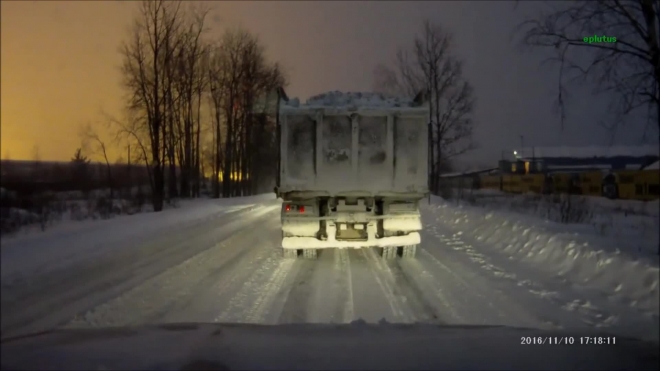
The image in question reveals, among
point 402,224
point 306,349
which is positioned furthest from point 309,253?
point 306,349

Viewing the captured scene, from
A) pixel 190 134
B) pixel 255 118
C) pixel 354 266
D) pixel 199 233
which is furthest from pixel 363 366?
pixel 255 118

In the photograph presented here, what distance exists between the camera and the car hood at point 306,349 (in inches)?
191

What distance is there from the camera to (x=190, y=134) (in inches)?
1850

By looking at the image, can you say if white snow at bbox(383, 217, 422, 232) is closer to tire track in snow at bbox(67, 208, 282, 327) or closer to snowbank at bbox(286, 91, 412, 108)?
snowbank at bbox(286, 91, 412, 108)

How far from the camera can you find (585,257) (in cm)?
1066

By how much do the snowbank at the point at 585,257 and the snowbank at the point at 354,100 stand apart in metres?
4.35

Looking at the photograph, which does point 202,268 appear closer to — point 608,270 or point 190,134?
point 608,270

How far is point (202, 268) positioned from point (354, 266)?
3.12 meters

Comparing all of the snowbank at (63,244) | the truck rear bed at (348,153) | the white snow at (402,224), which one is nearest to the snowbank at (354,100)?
the truck rear bed at (348,153)

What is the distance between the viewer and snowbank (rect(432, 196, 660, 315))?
8.54m

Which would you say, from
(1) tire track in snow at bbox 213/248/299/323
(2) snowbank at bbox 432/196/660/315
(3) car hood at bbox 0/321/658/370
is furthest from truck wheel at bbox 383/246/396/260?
(3) car hood at bbox 0/321/658/370

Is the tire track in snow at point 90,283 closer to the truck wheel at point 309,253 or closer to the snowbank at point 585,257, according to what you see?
the truck wheel at point 309,253

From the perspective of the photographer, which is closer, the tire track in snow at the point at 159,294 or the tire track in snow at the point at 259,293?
the tire track in snow at the point at 159,294

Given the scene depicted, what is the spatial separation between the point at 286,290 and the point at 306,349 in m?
4.15
